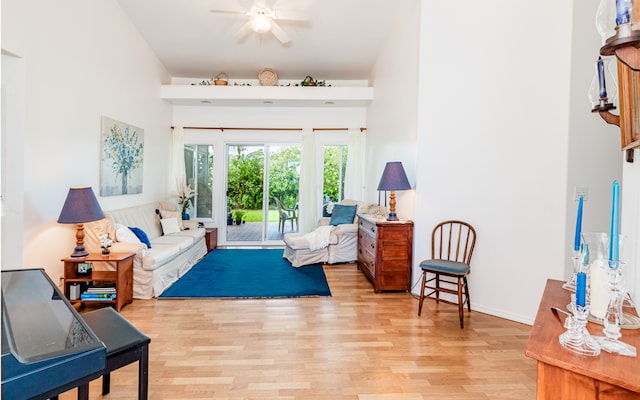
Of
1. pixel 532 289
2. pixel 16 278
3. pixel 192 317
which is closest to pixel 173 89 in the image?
pixel 192 317

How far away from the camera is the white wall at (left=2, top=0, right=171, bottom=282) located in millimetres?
3129

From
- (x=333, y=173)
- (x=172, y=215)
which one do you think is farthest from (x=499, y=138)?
(x=172, y=215)

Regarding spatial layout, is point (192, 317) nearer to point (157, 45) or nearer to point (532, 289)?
point (532, 289)

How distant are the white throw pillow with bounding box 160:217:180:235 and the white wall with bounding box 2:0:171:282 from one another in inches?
28.9

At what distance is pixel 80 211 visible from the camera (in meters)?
3.30

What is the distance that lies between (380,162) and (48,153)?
4.28 meters

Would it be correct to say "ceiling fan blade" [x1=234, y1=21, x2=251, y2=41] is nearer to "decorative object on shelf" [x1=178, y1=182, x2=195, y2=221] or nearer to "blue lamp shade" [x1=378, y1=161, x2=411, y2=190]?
"blue lamp shade" [x1=378, y1=161, x2=411, y2=190]

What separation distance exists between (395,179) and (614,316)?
2.83 metres

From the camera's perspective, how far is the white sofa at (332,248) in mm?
5070

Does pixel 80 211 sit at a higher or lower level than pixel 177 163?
lower

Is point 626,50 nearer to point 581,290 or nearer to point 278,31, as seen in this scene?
point 581,290

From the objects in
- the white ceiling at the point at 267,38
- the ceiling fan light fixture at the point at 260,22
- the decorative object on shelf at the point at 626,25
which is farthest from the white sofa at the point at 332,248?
the decorative object on shelf at the point at 626,25

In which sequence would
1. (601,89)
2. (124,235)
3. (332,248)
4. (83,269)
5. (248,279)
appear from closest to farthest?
1. (601,89)
2. (83,269)
3. (124,235)
4. (248,279)
5. (332,248)

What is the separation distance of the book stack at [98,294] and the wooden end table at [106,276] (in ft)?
0.09
